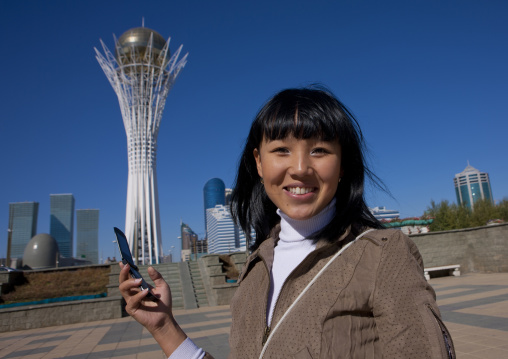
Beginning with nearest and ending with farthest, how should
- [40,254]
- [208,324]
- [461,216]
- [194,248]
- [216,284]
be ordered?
[208,324]
[216,284]
[461,216]
[40,254]
[194,248]

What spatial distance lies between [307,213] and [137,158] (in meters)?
32.6

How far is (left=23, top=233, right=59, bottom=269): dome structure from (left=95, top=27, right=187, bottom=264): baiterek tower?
19.9ft

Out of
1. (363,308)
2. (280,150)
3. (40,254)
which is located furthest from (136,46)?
(363,308)

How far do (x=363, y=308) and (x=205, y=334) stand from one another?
A: 282 inches

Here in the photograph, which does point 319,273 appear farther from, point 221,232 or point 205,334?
point 221,232

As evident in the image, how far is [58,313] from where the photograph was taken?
1077 cm

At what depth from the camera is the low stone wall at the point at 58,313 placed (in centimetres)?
1041

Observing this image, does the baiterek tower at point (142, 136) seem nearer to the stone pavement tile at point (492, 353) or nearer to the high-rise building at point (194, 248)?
the high-rise building at point (194, 248)

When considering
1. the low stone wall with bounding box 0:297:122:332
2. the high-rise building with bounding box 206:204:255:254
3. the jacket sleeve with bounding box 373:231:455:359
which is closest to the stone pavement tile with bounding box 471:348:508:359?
the jacket sleeve with bounding box 373:231:455:359

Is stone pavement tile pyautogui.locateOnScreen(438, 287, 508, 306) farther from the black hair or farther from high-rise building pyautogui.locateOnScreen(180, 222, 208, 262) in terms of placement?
high-rise building pyautogui.locateOnScreen(180, 222, 208, 262)

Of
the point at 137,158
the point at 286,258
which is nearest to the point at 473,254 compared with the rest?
the point at 286,258

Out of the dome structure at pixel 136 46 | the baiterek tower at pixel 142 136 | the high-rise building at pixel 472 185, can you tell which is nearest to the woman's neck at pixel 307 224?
the baiterek tower at pixel 142 136

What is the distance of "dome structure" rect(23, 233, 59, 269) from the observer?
29078 millimetres

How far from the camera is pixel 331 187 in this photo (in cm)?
124
